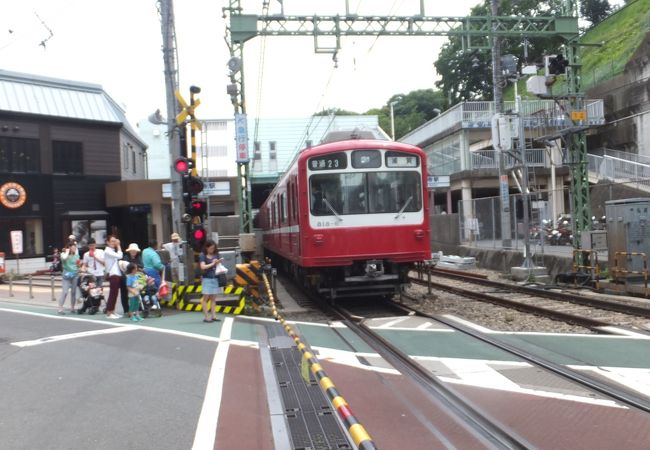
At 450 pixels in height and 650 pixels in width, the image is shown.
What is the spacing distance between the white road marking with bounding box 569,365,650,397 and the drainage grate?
308 cm

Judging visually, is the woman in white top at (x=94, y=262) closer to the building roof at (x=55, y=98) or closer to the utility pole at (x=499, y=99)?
the utility pole at (x=499, y=99)

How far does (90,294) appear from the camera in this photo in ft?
42.6

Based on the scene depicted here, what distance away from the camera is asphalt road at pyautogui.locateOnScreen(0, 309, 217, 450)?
16.6 ft

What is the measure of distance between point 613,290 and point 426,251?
17.0ft

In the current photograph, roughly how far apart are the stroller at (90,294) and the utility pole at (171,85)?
2.35 metres

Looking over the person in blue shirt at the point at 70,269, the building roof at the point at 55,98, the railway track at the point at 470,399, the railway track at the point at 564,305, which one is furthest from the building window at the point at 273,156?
the railway track at the point at 470,399

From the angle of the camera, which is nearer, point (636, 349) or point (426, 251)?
point (636, 349)

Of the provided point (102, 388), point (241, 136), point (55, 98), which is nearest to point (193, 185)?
point (241, 136)

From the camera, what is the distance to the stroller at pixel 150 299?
39.8 feet

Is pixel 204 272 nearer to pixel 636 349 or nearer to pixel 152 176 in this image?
pixel 636 349

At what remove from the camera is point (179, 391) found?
20.9 feet

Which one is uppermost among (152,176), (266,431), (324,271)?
(152,176)

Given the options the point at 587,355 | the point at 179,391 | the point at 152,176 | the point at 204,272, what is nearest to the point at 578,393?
the point at 587,355

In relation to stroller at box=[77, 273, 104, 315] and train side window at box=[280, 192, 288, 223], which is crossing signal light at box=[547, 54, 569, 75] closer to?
train side window at box=[280, 192, 288, 223]
